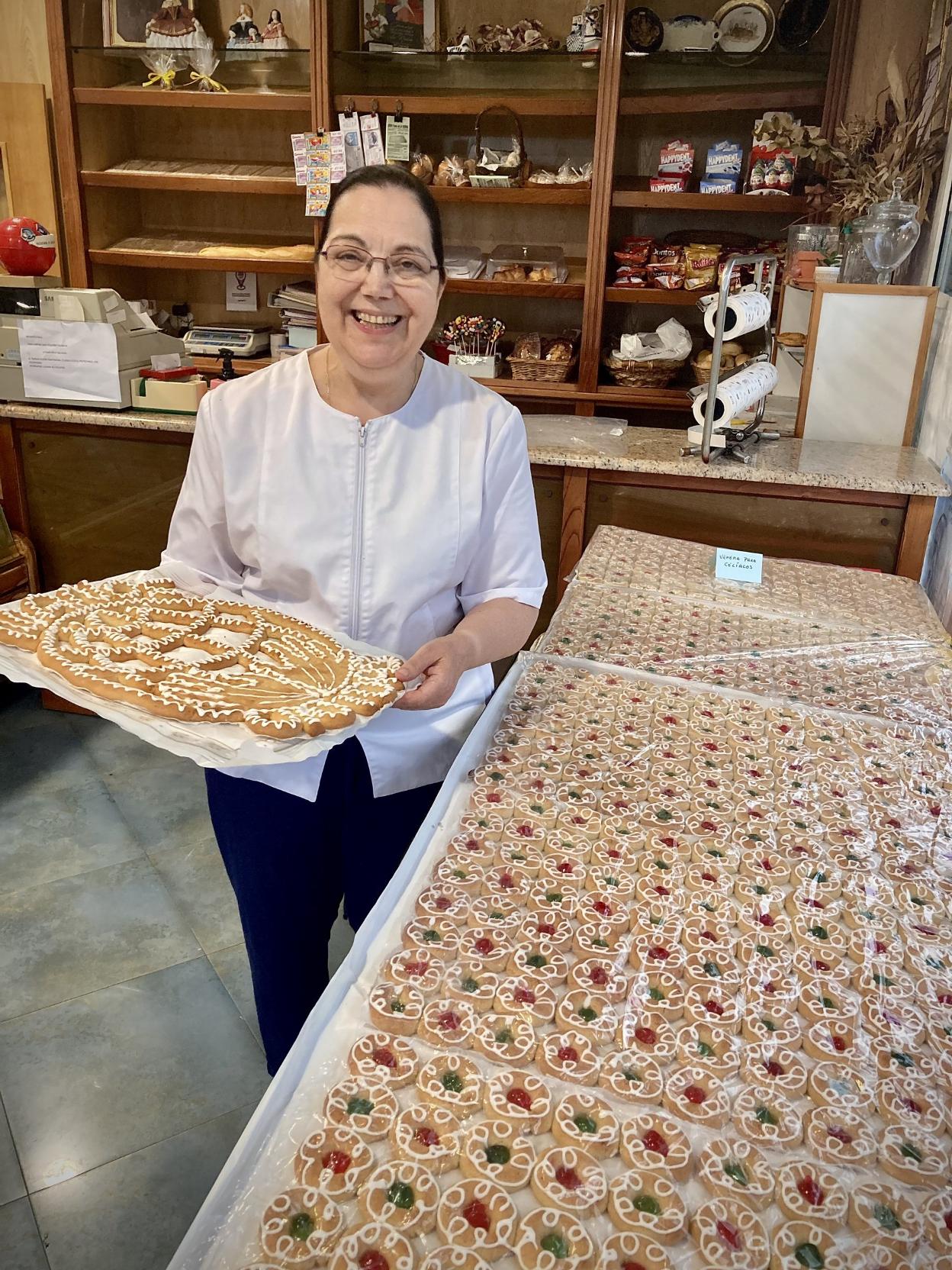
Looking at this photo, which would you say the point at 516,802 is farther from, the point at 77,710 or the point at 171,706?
the point at 77,710

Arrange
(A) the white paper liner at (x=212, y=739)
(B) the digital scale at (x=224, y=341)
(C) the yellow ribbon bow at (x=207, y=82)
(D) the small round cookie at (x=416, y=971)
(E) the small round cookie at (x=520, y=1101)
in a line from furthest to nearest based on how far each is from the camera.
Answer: (B) the digital scale at (x=224, y=341), (C) the yellow ribbon bow at (x=207, y=82), (A) the white paper liner at (x=212, y=739), (D) the small round cookie at (x=416, y=971), (E) the small round cookie at (x=520, y=1101)

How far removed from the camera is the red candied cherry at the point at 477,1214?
64cm

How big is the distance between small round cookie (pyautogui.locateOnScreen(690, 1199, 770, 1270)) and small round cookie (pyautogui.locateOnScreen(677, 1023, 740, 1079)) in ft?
0.38

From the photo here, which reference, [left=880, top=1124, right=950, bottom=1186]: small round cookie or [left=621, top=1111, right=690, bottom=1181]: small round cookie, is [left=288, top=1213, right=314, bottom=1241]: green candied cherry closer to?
[left=621, top=1111, right=690, bottom=1181]: small round cookie

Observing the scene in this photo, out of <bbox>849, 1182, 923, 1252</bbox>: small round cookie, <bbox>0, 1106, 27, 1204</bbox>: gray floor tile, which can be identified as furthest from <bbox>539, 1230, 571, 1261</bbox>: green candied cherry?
<bbox>0, 1106, 27, 1204</bbox>: gray floor tile

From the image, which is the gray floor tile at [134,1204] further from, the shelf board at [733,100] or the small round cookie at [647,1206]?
the shelf board at [733,100]

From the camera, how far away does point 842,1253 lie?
646 mm

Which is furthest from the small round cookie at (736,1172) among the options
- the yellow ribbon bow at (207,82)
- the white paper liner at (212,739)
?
the yellow ribbon bow at (207,82)

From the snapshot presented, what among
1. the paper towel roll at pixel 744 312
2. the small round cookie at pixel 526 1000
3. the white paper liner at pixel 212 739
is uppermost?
the paper towel roll at pixel 744 312

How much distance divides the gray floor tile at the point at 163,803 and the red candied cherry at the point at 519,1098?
1.95m

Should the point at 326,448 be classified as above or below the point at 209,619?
above

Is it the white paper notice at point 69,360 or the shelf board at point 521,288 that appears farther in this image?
the shelf board at point 521,288

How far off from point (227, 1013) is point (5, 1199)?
0.50 m

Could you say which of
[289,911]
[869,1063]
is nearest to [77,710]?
[289,911]
